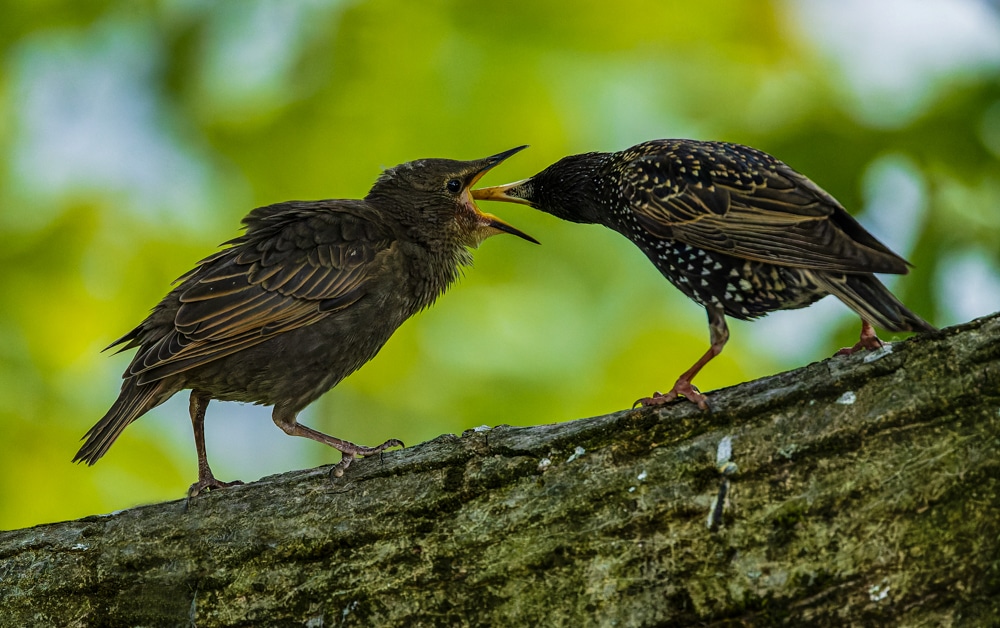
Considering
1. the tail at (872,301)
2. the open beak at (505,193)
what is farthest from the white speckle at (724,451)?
the open beak at (505,193)

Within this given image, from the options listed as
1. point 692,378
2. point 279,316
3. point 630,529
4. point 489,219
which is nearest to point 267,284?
point 279,316

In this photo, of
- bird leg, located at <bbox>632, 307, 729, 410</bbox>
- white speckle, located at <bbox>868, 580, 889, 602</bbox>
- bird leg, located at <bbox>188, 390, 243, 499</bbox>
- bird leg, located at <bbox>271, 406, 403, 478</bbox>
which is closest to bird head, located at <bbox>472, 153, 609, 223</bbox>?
bird leg, located at <bbox>632, 307, 729, 410</bbox>

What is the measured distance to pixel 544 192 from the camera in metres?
5.53

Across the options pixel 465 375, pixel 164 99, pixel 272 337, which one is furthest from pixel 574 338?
pixel 164 99

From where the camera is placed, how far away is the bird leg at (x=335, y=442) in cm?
403

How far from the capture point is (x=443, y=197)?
18.9 ft

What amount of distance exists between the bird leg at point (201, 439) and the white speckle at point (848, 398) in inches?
107

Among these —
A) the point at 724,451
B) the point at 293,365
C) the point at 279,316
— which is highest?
the point at 279,316

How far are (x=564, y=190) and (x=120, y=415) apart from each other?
261 centimetres

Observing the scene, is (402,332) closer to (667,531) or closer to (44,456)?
(44,456)

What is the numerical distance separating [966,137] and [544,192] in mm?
2214

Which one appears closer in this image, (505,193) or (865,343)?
(865,343)

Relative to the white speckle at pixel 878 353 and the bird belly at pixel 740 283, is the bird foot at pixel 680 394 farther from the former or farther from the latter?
the bird belly at pixel 740 283

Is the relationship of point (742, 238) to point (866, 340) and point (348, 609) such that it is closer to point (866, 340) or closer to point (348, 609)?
point (866, 340)
